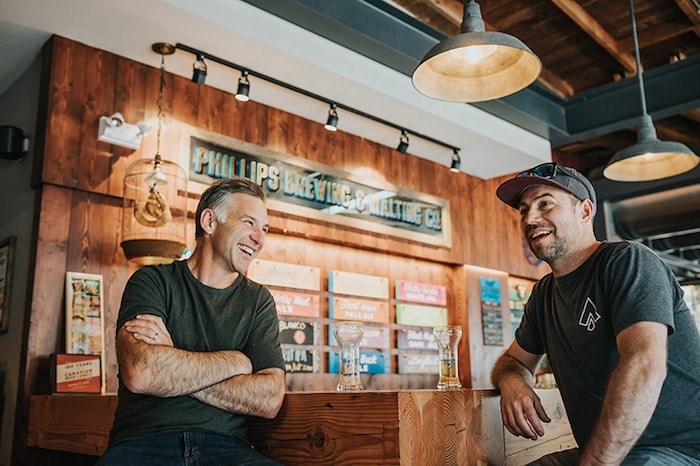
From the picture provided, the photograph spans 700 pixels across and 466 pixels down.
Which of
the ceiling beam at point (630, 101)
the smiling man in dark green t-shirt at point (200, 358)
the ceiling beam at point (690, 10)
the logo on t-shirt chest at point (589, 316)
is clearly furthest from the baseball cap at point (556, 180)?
the ceiling beam at point (630, 101)

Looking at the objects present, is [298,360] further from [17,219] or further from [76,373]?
[17,219]

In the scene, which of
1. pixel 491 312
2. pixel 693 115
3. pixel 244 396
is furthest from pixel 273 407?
pixel 693 115

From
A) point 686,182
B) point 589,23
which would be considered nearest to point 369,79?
point 589,23

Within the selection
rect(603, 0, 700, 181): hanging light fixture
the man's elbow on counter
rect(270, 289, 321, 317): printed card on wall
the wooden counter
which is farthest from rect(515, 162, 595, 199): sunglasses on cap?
rect(270, 289, 321, 317): printed card on wall

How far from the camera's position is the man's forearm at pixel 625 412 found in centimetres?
162

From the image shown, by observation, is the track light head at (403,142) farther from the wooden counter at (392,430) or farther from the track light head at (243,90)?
the wooden counter at (392,430)

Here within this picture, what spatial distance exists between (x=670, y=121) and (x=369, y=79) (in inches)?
157

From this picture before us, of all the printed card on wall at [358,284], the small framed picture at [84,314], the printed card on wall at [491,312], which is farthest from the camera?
the printed card on wall at [491,312]

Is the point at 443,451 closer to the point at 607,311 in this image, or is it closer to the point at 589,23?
the point at 607,311

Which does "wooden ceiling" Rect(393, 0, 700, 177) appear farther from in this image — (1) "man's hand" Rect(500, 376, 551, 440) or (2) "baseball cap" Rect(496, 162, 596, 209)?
(1) "man's hand" Rect(500, 376, 551, 440)

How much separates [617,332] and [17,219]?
3283mm

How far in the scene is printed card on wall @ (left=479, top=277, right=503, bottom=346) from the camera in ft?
19.4

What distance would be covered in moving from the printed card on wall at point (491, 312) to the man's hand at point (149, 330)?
171 inches

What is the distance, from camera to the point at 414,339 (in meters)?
5.36
